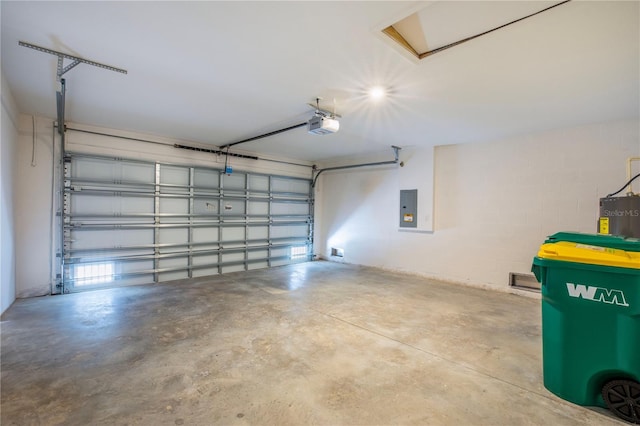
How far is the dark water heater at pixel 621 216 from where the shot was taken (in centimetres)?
272

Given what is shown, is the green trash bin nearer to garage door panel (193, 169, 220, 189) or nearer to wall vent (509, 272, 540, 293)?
wall vent (509, 272, 540, 293)

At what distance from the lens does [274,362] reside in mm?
2354

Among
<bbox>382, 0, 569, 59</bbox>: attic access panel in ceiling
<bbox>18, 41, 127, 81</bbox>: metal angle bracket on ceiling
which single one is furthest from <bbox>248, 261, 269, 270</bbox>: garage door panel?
<bbox>382, 0, 569, 59</bbox>: attic access panel in ceiling

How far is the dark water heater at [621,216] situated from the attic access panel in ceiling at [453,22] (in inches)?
88.4

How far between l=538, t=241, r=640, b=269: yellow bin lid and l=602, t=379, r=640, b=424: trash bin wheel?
725 mm

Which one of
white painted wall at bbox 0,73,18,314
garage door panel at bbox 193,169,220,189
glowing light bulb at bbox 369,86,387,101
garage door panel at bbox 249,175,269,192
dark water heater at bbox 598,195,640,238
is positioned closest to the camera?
dark water heater at bbox 598,195,640,238

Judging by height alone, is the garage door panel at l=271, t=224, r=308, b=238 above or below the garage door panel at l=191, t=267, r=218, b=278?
above

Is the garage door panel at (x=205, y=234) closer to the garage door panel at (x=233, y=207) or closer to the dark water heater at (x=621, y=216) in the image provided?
the garage door panel at (x=233, y=207)

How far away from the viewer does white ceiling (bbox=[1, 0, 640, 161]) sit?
6.07 feet

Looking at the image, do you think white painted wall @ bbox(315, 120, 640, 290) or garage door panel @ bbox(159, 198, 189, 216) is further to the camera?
garage door panel @ bbox(159, 198, 189, 216)

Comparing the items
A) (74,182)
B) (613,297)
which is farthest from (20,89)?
(613,297)

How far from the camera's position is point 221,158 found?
5855mm

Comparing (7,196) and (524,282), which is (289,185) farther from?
(524,282)

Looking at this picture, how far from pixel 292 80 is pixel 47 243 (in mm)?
4262
